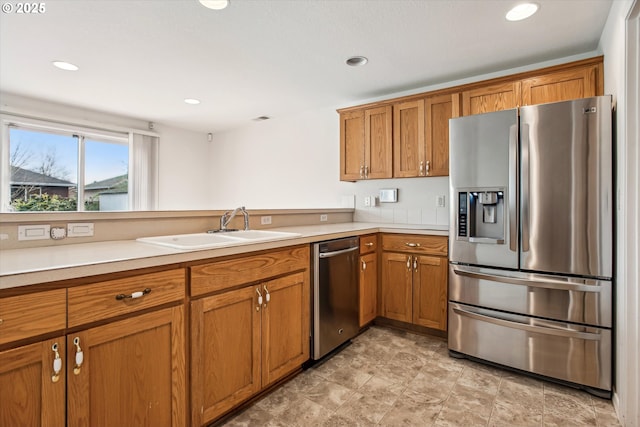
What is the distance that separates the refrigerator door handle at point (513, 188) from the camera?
2.08m

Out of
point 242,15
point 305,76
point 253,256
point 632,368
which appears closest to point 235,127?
point 305,76

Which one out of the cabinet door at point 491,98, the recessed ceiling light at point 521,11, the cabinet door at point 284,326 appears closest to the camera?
the cabinet door at point 284,326

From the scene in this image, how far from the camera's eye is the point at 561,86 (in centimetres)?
234

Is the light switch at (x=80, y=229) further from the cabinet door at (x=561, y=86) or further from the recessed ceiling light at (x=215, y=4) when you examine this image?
the cabinet door at (x=561, y=86)

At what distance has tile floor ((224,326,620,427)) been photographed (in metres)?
1.68

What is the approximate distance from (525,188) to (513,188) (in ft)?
0.22

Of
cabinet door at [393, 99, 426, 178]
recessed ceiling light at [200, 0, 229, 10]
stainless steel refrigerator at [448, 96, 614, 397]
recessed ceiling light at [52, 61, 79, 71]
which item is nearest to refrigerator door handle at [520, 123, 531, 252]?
stainless steel refrigerator at [448, 96, 614, 397]

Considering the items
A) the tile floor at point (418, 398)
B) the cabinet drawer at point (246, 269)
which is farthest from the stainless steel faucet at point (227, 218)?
the tile floor at point (418, 398)

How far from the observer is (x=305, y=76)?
304cm

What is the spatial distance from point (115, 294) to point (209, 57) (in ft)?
7.11

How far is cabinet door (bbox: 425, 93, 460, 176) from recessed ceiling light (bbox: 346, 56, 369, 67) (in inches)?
27.8

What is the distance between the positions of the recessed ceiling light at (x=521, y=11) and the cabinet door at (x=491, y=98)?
0.57m

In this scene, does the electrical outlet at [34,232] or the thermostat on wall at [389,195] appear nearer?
the electrical outlet at [34,232]

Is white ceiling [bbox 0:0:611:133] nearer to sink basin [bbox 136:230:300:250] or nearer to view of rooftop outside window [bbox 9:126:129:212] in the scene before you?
view of rooftop outside window [bbox 9:126:129:212]
